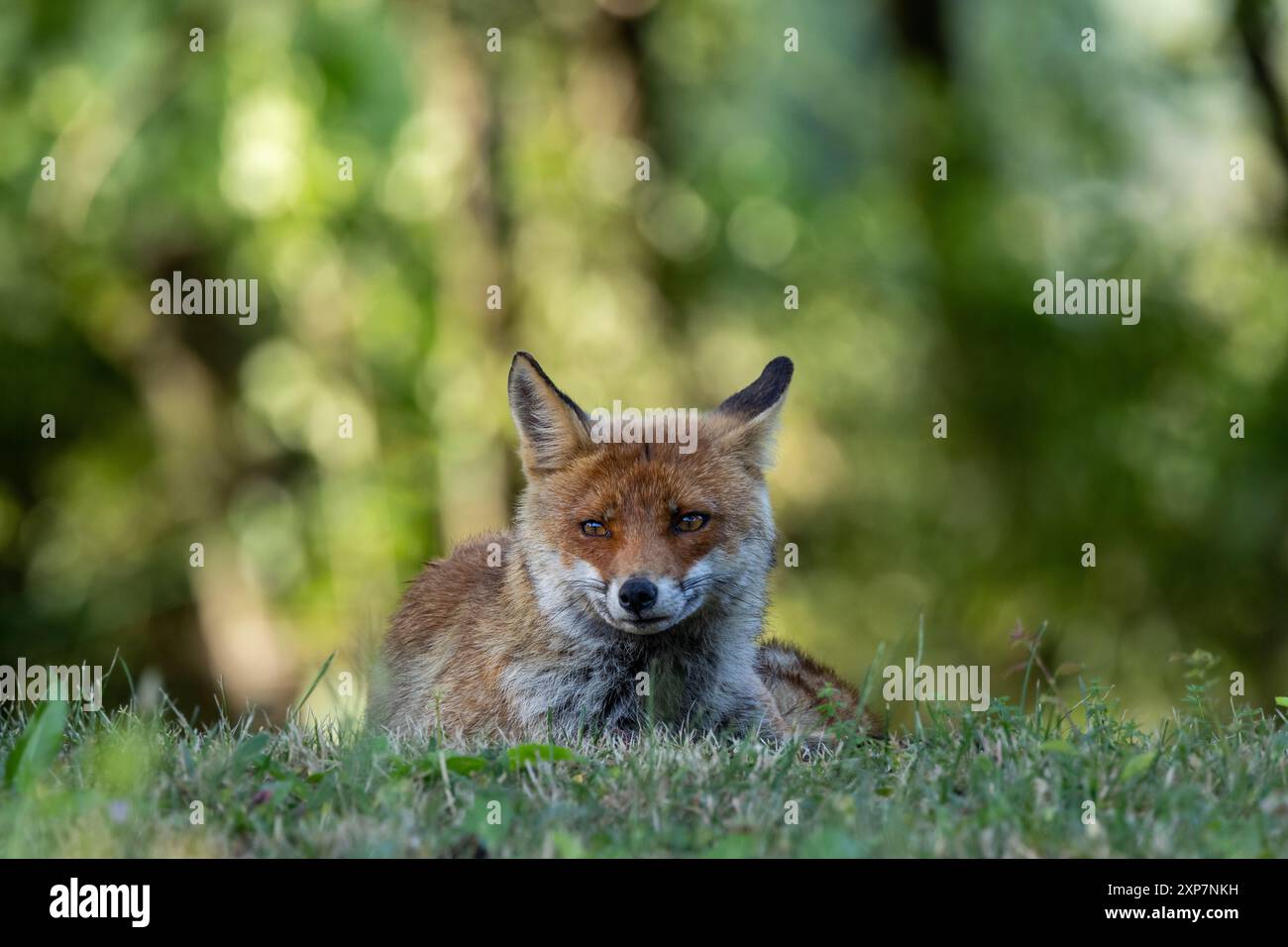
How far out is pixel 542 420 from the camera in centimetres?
690

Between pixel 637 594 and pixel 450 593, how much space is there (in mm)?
2106

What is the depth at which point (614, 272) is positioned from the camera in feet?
50.2

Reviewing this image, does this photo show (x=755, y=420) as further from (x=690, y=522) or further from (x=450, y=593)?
(x=450, y=593)

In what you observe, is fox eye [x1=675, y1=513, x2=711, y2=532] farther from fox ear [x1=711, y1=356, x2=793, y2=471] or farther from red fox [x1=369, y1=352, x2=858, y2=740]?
fox ear [x1=711, y1=356, x2=793, y2=471]

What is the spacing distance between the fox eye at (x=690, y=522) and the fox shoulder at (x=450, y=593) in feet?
4.09

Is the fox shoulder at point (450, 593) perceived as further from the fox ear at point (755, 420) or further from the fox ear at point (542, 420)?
the fox ear at point (755, 420)

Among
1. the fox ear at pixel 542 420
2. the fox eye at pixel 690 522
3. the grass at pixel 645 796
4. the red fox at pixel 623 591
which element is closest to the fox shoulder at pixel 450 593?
the red fox at pixel 623 591

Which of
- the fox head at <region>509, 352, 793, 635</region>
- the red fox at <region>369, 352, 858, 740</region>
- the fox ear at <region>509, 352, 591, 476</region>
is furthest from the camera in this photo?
the fox ear at <region>509, 352, 591, 476</region>

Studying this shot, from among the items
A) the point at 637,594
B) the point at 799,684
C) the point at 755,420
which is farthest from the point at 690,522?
the point at 799,684

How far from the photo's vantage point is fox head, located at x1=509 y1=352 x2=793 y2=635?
622 cm

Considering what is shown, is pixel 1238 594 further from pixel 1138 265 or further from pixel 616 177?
pixel 616 177

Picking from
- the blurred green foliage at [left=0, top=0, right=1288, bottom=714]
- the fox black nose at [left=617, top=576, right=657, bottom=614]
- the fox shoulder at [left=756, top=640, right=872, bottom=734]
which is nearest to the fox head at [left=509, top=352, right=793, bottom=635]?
the fox black nose at [left=617, top=576, right=657, bottom=614]

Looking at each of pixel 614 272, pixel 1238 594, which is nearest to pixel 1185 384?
pixel 1238 594

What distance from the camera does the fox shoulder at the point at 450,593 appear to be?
748 centimetres
